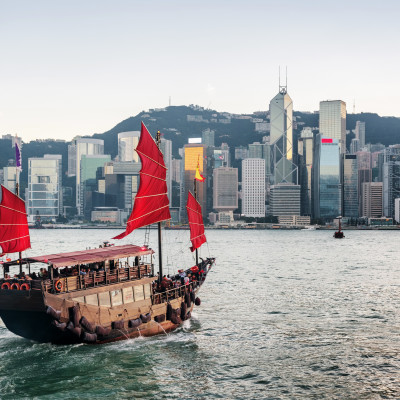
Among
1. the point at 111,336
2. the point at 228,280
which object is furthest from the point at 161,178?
the point at 228,280

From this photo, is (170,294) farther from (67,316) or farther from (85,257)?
(67,316)

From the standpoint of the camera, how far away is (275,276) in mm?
57531

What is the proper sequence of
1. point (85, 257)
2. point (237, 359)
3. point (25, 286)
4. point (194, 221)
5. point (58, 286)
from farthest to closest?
point (194, 221), point (85, 257), point (237, 359), point (58, 286), point (25, 286)

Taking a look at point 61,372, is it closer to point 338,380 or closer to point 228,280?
point 338,380

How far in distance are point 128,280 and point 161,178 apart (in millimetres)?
8114

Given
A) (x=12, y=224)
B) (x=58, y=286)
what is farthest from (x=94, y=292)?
(x=12, y=224)

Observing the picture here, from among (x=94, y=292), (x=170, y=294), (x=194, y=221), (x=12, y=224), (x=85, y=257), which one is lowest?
(x=170, y=294)

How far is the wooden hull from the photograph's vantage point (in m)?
23.4

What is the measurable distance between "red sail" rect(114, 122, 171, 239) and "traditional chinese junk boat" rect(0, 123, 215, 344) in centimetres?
6

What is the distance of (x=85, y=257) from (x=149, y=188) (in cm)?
793

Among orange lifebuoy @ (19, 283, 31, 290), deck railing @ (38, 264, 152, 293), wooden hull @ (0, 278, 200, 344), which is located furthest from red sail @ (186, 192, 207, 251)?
orange lifebuoy @ (19, 283, 31, 290)

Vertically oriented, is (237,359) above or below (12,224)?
below

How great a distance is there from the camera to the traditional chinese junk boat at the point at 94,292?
77.9 feet

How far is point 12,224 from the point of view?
95.9ft
